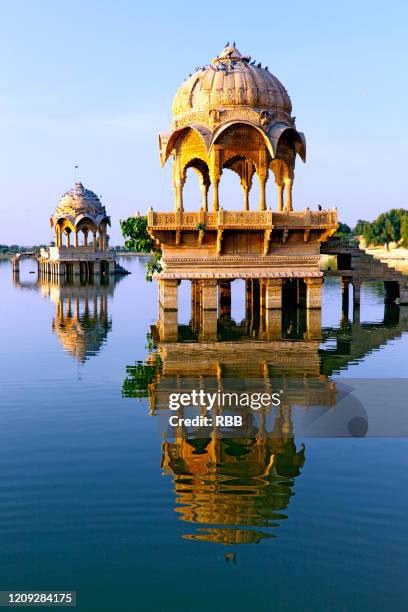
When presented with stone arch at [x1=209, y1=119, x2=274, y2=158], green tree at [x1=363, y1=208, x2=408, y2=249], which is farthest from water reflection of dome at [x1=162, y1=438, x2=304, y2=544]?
green tree at [x1=363, y1=208, x2=408, y2=249]

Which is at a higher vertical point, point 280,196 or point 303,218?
point 280,196

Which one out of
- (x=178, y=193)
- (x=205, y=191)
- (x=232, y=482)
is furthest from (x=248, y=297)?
(x=232, y=482)

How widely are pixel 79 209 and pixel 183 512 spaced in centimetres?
6288

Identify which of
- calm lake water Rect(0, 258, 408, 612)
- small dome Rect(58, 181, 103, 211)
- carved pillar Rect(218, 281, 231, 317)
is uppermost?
small dome Rect(58, 181, 103, 211)

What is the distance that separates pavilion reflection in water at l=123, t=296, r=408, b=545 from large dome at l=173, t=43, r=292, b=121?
8586 millimetres

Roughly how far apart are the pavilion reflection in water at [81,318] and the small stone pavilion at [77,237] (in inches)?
530

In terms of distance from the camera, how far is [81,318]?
1186 inches

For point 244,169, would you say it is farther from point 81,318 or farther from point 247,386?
point 247,386

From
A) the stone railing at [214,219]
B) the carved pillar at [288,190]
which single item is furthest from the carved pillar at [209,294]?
the carved pillar at [288,190]

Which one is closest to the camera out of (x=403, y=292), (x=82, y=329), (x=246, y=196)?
(x=82, y=329)

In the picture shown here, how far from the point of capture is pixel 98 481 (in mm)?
9023

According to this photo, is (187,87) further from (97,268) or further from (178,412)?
(97,268)

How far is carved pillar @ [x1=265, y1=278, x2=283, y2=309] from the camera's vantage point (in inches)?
1009

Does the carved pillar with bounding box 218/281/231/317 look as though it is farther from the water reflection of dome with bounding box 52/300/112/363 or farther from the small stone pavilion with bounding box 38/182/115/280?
the small stone pavilion with bounding box 38/182/115/280
